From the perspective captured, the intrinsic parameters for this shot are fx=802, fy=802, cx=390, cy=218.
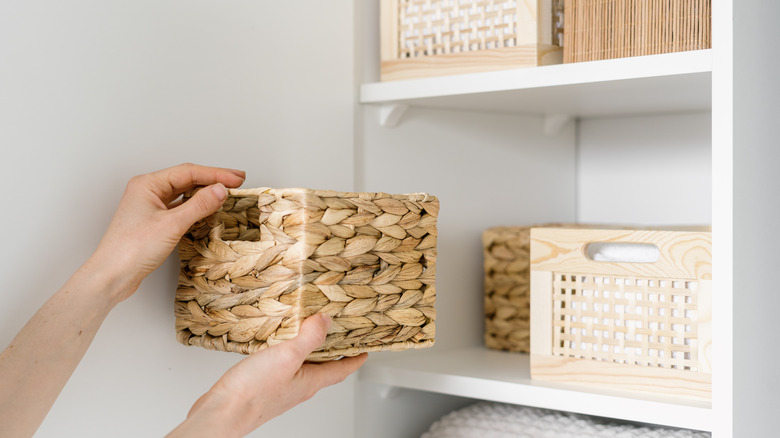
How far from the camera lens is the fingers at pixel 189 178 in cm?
85

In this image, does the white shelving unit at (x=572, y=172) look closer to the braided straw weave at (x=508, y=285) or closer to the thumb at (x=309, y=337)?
the braided straw weave at (x=508, y=285)

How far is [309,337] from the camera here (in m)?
0.75

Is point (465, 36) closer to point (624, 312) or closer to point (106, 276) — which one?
point (624, 312)

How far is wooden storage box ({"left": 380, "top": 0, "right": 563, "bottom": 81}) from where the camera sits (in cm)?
100

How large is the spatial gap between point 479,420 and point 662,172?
56 centimetres

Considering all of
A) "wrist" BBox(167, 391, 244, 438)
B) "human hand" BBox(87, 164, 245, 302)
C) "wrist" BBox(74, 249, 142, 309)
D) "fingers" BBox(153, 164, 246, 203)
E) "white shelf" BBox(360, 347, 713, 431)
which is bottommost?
"white shelf" BBox(360, 347, 713, 431)

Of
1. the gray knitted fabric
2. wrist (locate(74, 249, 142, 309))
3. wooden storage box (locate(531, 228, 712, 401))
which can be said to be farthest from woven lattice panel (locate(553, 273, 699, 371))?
wrist (locate(74, 249, 142, 309))

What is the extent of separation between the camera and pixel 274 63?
1.02m

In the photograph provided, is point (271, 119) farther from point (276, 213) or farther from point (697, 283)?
point (697, 283)

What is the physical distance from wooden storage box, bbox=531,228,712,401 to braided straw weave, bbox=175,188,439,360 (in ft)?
0.73

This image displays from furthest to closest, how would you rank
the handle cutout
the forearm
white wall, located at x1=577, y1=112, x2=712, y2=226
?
white wall, located at x1=577, y1=112, x2=712, y2=226
the handle cutout
the forearm

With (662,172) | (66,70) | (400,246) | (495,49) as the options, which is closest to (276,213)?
(400,246)

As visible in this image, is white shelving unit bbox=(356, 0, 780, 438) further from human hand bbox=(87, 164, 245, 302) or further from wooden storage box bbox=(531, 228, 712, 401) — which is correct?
human hand bbox=(87, 164, 245, 302)

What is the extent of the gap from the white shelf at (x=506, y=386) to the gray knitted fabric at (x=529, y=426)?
0.06 metres
